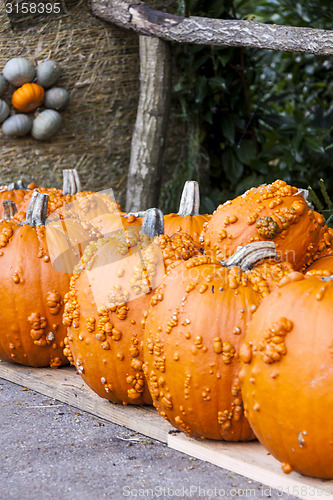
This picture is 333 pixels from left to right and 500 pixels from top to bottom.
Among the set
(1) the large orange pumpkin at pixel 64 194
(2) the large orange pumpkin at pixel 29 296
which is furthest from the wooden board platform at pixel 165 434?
(1) the large orange pumpkin at pixel 64 194

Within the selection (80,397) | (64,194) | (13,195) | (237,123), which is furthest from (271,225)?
(237,123)

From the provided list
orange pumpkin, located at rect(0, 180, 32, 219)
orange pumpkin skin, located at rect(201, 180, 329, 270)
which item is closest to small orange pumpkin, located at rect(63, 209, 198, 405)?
orange pumpkin skin, located at rect(201, 180, 329, 270)

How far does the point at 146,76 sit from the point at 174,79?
59 centimetres

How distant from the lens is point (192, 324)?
66.0 inches

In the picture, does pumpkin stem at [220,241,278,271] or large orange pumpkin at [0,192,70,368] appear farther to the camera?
large orange pumpkin at [0,192,70,368]

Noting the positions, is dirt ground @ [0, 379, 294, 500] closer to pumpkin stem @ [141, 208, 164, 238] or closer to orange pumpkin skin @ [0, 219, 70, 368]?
orange pumpkin skin @ [0, 219, 70, 368]

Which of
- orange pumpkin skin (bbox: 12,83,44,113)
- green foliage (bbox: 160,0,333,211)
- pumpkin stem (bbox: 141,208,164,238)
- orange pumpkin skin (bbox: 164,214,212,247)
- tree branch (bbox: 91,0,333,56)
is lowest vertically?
green foliage (bbox: 160,0,333,211)

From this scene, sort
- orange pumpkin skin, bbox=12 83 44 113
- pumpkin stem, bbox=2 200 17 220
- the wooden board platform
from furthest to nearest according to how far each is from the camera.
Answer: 1. orange pumpkin skin, bbox=12 83 44 113
2. pumpkin stem, bbox=2 200 17 220
3. the wooden board platform

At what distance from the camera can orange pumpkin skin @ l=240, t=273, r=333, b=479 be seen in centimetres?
Answer: 142

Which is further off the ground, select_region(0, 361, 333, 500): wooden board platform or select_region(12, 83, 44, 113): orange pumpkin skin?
select_region(12, 83, 44, 113): orange pumpkin skin

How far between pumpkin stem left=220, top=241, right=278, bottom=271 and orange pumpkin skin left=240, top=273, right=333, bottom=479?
0.79ft

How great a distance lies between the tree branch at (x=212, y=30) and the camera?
2.95 m

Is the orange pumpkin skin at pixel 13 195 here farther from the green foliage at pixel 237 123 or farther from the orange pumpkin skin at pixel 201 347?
the orange pumpkin skin at pixel 201 347

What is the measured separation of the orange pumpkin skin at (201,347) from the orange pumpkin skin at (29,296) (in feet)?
2.16
